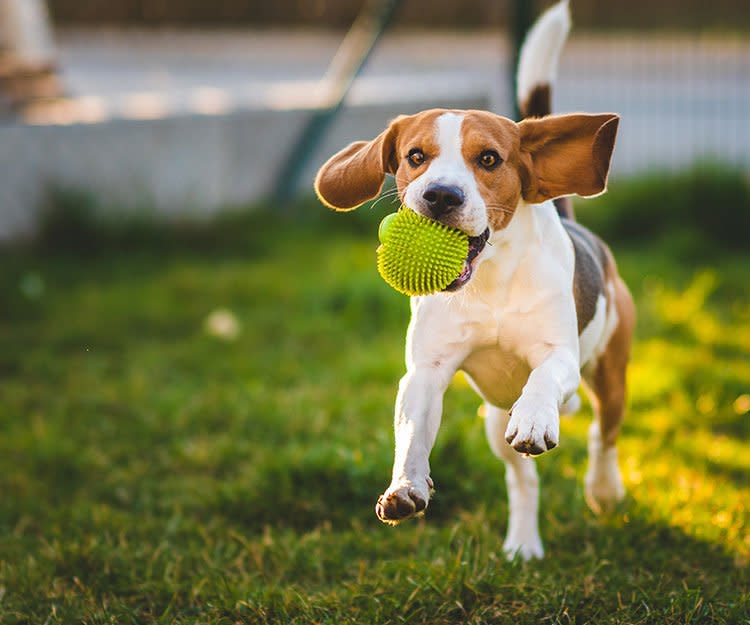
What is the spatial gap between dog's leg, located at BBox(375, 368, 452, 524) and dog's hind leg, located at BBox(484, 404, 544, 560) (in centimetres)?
64

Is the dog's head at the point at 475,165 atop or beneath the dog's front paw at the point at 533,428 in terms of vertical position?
atop

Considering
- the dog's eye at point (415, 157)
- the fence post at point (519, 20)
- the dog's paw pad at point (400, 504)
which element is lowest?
the fence post at point (519, 20)

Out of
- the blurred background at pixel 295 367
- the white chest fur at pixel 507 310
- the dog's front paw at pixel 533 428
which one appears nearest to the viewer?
the dog's front paw at pixel 533 428

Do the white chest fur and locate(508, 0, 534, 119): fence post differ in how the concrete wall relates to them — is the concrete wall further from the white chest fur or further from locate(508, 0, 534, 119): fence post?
the white chest fur

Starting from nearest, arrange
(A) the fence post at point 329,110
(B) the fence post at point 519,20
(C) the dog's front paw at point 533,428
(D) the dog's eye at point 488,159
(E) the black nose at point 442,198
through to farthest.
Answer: (C) the dog's front paw at point 533,428 < (E) the black nose at point 442,198 < (D) the dog's eye at point 488,159 < (B) the fence post at point 519,20 < (A) the fence post at point 329,110

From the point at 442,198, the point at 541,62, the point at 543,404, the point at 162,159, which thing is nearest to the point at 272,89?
the point at 162,159

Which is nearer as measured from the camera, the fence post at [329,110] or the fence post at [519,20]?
the fence post at [519,20]

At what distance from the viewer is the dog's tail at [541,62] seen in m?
3.71

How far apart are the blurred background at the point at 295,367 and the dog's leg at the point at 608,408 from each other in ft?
0.33

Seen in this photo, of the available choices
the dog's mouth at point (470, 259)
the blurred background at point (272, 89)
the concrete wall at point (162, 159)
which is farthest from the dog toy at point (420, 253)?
the concrete wall at point (162, 159)

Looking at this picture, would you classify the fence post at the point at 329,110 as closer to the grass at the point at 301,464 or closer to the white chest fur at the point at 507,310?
the grass at the point at 301,464

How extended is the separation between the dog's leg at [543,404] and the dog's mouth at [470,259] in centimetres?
31

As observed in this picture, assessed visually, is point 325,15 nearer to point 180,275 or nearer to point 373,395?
point 180,275

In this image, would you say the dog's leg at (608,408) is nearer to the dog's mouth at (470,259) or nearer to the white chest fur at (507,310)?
the white chest fur at (507,310)
